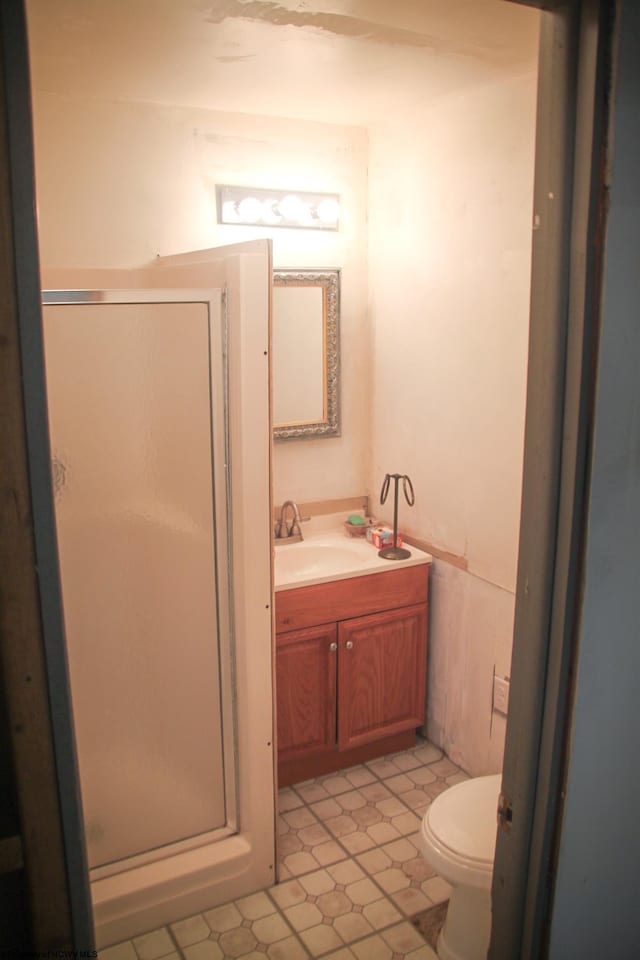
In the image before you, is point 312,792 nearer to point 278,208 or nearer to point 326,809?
point 326,809

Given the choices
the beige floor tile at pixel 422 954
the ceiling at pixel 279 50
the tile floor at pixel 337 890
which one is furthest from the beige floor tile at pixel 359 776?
the ceiling at pixel 279 50

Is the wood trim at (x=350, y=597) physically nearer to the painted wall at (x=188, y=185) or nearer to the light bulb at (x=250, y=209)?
the painted wall at (x=188, y=185)

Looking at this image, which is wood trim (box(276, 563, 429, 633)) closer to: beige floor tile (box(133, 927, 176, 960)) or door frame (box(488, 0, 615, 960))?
beige floor tile (box(133, 927, 176, 960))

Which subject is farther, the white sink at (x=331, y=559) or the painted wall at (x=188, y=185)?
the white sink at (x=331, y=559)

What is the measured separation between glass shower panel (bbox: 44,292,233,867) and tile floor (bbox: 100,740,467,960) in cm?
27

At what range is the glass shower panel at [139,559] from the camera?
184 cm

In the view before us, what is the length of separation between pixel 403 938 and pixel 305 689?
84 centimetres

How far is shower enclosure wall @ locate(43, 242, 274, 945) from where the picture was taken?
1854mm

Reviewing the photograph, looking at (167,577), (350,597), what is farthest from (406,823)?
(167,577)

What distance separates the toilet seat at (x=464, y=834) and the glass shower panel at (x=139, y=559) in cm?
63

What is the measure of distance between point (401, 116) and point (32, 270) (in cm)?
239

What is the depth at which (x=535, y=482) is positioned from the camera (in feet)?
3.19

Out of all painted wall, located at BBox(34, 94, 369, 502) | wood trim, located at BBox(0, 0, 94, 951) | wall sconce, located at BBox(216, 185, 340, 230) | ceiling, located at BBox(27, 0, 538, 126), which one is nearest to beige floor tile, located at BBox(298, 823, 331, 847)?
painted wall, located at BBox(34, 94, 369, 502)

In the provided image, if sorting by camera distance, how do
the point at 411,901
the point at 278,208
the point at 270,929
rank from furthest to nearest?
the point at 278,208
the point at 411,901
the point at 270,929
